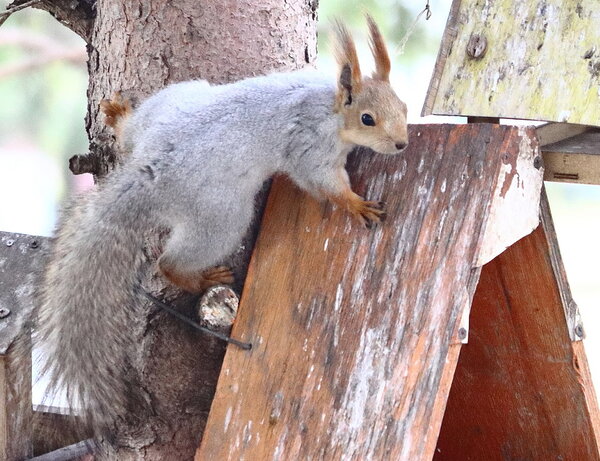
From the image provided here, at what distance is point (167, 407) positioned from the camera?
4.58 feet

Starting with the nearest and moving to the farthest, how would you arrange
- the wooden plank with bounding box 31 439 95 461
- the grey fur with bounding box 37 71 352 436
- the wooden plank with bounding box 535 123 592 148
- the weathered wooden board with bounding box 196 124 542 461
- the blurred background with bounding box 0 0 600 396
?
the weathered wooden board with bounding box 196 124 542 461 < the wooden plank with bounding box 535 123 592 148 < the grey fur with bounding box 37 71 352 436 < the wooden plank with bounding box 31 439 95 461 < the blurred background with bounding box 0 0 600 396

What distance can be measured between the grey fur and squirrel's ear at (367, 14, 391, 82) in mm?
81

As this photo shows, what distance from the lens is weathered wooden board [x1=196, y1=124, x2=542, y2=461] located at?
106 cm

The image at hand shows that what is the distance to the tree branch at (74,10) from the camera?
5.04 feet

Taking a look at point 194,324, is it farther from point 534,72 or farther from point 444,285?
point 534,72

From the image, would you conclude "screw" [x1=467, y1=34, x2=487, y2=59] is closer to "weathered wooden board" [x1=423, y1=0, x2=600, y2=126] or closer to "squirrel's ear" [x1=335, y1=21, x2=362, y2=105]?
"weathered wooden board" [x1=423, y1=0, x2=600, y2=126]

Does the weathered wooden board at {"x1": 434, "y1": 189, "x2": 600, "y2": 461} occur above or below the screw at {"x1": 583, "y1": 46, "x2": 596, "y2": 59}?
below

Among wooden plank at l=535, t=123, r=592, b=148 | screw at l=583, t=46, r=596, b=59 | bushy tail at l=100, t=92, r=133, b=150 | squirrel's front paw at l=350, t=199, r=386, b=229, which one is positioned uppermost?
screw at l=583, t=46, r=596, b=59

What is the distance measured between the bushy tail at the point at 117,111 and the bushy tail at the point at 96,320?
14 centimetres

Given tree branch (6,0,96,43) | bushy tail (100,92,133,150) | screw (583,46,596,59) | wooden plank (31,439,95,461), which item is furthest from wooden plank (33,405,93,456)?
screw (583,46,596,59)

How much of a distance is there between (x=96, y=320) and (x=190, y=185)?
25cm

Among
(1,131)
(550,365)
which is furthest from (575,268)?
(550,365)

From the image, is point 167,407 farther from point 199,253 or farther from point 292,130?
point 292,130

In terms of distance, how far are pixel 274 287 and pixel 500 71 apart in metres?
0.44
